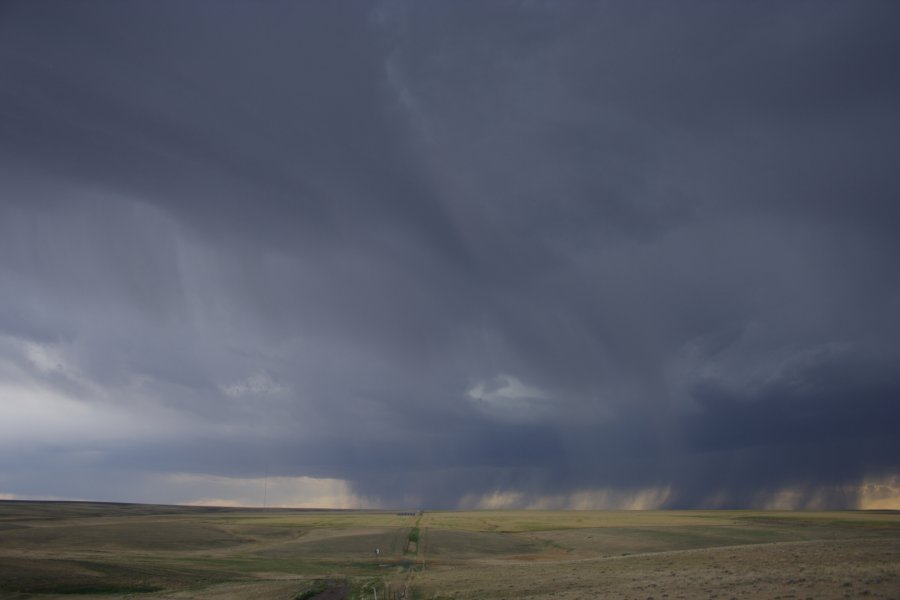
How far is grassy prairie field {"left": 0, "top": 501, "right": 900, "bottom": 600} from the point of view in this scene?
4362cm

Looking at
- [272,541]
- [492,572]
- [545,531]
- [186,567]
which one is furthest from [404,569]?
[545,531]

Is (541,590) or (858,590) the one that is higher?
(858,590)

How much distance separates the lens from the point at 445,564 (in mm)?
76875

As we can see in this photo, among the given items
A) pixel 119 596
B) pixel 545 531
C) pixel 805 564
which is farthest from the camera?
pixel 545 531

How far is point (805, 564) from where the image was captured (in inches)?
1842

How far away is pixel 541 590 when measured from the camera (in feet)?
159

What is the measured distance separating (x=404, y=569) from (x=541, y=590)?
28805mm

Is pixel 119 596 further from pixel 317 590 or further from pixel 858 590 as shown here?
pixel 858 590

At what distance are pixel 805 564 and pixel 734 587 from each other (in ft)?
35.1

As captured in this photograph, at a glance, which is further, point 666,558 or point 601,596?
point 666,558

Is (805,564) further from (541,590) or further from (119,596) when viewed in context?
(119,596)

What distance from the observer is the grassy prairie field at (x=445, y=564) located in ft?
143

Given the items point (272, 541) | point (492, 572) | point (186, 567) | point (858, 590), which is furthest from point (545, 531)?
point (858, 590)

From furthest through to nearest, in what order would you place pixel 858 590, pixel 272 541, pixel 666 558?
pixel 272 541
pixel 666 558
pixel 858 590
